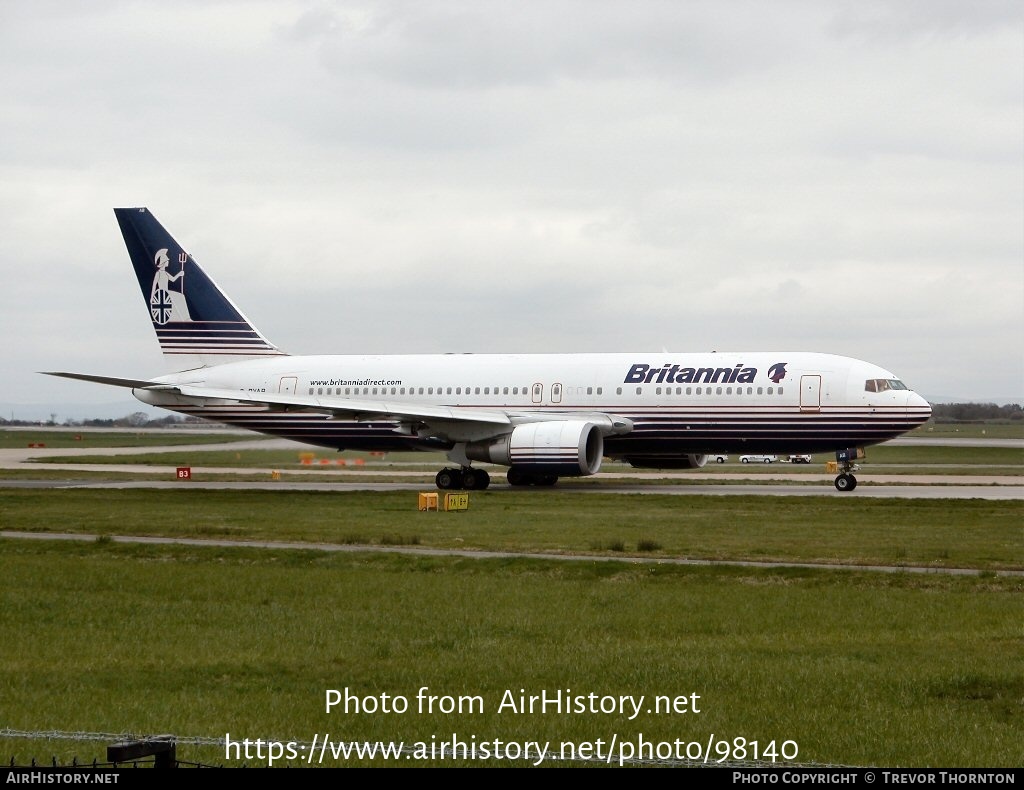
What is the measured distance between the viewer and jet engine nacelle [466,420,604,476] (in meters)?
39.7

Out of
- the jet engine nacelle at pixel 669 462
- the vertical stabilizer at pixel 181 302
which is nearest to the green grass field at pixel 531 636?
the jet engine nacelle at pixel 669 462

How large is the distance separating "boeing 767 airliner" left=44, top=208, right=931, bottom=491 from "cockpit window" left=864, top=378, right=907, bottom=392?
0.15 feet

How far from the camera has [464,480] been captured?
4309cm

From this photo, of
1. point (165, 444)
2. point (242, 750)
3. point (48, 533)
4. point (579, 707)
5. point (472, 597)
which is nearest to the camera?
point (242, 750)

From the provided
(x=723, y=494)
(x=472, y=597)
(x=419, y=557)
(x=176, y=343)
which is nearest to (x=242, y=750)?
(x=472, y=597)

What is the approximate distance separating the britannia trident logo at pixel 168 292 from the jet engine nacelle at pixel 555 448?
1479 centimetres

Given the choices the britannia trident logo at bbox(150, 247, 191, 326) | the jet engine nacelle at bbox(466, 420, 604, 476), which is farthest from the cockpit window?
the britannia trident logo at bbox(150, 247, 191, 326)

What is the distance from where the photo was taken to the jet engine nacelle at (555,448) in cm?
3966

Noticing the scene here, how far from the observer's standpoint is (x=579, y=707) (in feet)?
37.7

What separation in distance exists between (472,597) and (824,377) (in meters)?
24.8

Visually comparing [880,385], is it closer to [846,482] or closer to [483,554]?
[846,482]

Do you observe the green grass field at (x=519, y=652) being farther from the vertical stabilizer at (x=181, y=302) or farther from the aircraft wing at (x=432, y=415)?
the vertical stabilizer at (x=181, y=302)

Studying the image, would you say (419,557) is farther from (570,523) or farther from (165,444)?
(165,444)

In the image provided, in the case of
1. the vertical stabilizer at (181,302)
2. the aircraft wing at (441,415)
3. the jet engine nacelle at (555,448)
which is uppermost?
the vertical stabilizer at (181,302)
